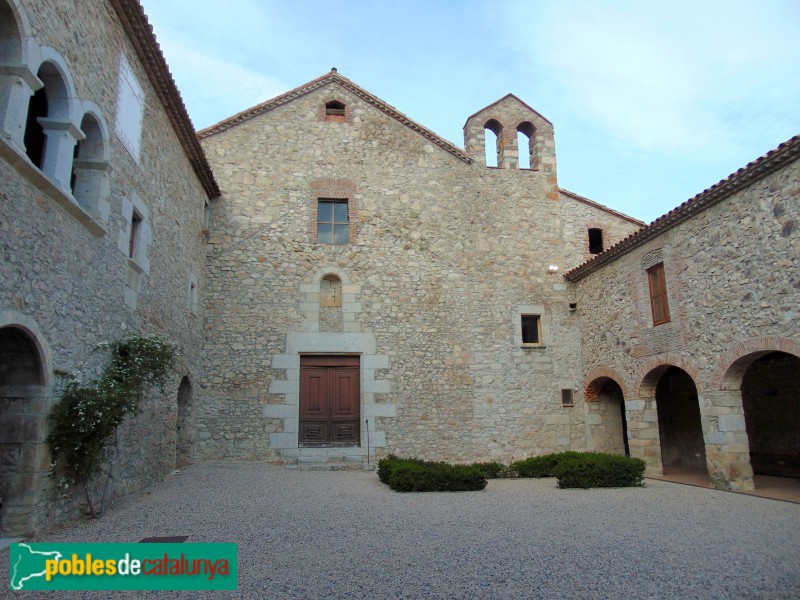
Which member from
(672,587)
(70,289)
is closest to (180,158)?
(70,289)

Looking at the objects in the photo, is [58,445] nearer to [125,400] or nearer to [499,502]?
[125,400]

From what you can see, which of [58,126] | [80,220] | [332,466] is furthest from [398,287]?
[58,126]

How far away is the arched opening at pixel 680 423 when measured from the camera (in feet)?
42.1

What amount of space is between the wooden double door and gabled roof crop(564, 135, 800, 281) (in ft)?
20.8

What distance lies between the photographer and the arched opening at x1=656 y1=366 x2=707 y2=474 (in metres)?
12.8

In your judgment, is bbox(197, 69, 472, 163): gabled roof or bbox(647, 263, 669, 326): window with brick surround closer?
bbox(647, 263, 669, 326): window with brick surround

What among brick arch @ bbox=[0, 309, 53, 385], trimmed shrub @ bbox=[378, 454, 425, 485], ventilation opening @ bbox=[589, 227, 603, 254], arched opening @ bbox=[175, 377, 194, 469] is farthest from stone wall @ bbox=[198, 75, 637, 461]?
brick arch @ bbox=[0, 309, 53, 385]

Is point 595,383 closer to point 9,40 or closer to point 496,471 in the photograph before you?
point 496,471

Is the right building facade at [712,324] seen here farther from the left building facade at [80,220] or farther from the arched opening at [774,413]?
the left building facade at [80,220]

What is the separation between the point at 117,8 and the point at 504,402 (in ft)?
34.6

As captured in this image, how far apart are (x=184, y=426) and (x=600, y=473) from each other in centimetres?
816

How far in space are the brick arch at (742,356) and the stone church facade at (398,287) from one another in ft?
0.13

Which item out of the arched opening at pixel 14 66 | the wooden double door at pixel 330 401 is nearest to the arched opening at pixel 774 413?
the wooden double door at pixel 330 401

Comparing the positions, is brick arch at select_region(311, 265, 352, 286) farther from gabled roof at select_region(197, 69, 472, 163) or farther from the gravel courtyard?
the gravel courtyard
